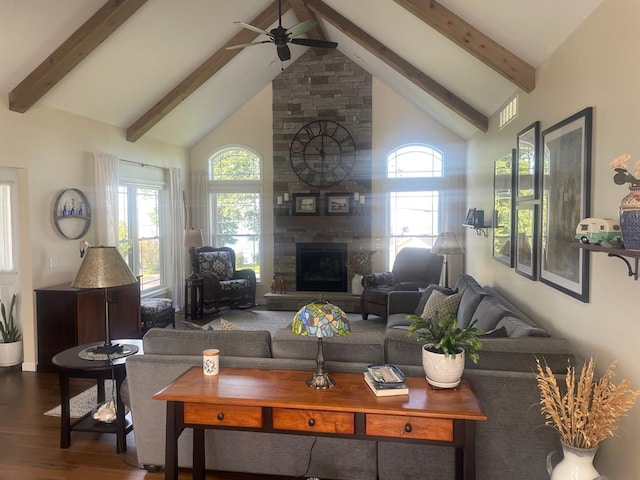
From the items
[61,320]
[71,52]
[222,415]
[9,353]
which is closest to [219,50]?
[71,52]

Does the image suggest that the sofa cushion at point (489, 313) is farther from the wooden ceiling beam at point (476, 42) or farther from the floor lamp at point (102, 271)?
the floor lamp at point (102, 271)

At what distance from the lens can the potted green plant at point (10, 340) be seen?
4.75 m

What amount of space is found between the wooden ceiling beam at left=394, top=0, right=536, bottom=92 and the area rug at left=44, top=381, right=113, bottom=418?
14.0 feet

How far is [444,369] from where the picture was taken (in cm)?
222

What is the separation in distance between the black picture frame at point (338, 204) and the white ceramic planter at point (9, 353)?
16.0 ft

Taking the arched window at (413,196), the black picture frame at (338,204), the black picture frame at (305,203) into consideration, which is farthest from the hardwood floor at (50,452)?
the arched window at (413,196)

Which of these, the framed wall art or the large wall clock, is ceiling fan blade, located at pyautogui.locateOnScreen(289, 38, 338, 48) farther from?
the large wall clock

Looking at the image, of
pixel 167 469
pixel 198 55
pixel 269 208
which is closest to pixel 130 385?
pixel 167 469

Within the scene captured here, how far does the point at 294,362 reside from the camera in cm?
262

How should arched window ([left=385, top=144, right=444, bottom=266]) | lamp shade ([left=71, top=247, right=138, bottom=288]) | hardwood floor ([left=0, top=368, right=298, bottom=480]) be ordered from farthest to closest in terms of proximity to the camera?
arched window ([left=385, top=144, right=444, bottom=266]), lamp shade ([left=71, top=247, right=138, bottom=288]), hardwood floor ([left=0, top=368, right=298, bottom=480])

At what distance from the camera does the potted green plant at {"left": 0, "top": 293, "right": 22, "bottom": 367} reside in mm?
4750

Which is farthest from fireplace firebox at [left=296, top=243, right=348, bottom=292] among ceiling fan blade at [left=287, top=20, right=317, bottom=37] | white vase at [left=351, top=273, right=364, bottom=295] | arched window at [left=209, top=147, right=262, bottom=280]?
ceiling fan blade at [left=287, top=20, right=317, bottom=37]

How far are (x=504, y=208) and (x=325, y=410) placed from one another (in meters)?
3.34

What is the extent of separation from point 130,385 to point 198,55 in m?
4.51
